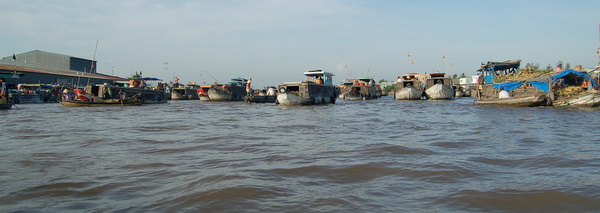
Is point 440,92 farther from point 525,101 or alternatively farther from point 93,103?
point 93,103

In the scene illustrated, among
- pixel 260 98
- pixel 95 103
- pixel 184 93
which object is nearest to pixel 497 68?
pixel 260 98

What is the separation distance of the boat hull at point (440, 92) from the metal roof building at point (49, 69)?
2907 centimetres

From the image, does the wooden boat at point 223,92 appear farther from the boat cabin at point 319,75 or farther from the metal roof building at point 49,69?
the metal roof building at point 49,69

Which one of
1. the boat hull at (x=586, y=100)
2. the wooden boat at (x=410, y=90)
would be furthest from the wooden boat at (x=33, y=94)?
the boat hull at (x=586, y=100)

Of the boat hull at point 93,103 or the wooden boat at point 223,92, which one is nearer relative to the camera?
the boat hull at point 93,103

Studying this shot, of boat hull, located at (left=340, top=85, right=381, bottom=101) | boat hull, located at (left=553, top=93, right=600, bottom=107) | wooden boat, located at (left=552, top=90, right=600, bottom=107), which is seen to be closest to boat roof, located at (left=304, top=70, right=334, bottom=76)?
boat hull, located at (left=340, top=85, right=381, bottom=101)

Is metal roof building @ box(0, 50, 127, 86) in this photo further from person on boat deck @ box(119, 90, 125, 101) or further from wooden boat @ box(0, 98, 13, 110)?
wooden boat @ box(0, 98, 13, 110)

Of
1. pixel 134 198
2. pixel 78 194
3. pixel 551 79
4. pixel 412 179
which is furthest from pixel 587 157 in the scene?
pixel 551 79

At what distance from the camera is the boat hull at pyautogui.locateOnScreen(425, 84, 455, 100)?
2986 cm

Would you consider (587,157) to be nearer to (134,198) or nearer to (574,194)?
(574,194)

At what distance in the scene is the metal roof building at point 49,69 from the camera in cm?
3449

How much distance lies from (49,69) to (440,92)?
131ft

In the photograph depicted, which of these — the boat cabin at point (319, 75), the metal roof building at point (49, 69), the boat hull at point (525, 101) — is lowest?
the boat hull at point (525, 101)

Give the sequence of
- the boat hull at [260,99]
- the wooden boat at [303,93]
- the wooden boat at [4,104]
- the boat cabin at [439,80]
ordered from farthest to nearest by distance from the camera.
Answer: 1. the boat cabin at [439,80]
2. the boat hull at [260,99]
3. the wooden boat at [303,93]
4. the wooden boat at [4,104]
